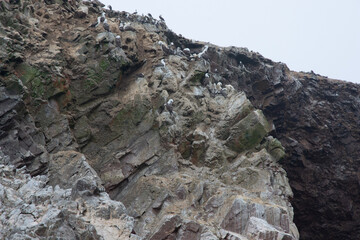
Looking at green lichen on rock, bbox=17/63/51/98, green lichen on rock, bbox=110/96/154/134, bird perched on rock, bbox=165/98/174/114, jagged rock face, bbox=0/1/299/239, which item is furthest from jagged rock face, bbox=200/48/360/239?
green lichen on rock, bbox=17/63/51/98

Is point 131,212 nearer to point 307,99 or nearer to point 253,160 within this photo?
point 253,160

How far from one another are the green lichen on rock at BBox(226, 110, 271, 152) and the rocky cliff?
0.06m

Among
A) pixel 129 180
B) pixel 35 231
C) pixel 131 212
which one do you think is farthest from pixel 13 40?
pixel 35 231

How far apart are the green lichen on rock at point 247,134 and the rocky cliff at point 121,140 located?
2.3 inches

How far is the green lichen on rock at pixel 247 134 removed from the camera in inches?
776

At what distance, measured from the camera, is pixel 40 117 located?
1738 cm

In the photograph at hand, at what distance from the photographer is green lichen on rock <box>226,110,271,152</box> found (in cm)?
1972

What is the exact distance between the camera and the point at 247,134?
1981 centimetres

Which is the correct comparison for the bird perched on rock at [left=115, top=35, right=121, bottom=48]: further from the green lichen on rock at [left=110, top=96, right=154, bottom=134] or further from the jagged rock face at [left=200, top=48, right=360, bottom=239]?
the jagged rock face at [left=200, top=48, right=360, bottom=239]

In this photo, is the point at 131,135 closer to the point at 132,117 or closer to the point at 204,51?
the point at 132,117

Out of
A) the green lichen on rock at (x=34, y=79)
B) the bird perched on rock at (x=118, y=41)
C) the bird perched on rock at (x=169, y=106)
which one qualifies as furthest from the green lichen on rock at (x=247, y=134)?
the green lichen on rock at (x=34, y=79)

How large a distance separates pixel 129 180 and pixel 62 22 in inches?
448

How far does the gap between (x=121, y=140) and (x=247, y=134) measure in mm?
6927

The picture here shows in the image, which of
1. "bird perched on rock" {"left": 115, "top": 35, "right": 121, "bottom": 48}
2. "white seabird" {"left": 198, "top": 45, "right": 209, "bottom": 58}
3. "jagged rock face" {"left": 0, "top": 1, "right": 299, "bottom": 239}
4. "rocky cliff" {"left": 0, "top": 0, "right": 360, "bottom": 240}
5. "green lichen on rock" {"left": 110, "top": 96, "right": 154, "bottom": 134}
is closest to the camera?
"rocky cliff" {"left": 0, "top": 0, "right": 360, "bottom": 240}
